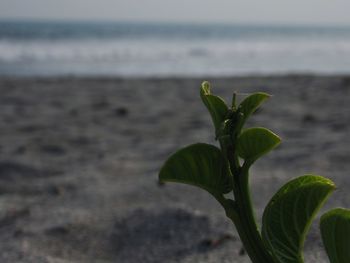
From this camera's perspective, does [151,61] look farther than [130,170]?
Yes

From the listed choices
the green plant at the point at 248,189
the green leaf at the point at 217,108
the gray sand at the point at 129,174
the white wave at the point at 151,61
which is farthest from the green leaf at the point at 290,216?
the white wave at the point at 151,61

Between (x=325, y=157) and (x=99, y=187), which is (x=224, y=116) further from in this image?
(x=325, y=157)

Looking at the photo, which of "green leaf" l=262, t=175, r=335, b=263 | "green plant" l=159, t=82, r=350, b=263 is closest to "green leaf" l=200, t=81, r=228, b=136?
"green plant" l=159, t=82, r=350, b=263

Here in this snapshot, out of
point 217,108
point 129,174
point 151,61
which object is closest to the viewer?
point 217,108

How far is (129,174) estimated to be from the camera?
228cm

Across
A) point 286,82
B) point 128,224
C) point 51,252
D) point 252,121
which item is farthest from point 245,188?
point 286,82

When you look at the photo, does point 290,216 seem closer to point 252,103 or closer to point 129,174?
point 252,103

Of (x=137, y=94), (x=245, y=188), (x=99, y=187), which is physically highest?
(x=245, y=188)

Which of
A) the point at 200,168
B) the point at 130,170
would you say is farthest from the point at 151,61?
the point at 200,168

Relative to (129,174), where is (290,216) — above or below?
above

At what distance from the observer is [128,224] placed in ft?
5.36

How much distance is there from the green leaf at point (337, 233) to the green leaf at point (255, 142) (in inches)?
3.5

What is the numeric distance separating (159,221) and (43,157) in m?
1.19

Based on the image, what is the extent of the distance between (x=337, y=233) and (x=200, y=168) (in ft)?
0.50
